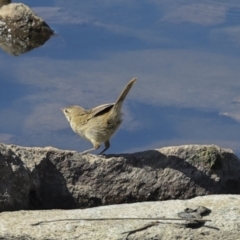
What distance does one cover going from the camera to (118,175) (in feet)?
22.3

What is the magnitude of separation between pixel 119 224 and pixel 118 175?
1.09m

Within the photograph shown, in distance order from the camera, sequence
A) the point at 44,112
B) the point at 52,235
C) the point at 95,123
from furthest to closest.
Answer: the point at 44,112
the point at 95,123
the point at 52,235

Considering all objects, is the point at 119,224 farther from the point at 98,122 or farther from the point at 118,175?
the point at 98,122

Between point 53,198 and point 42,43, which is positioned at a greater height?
point 53,198

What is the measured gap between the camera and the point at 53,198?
659 cm

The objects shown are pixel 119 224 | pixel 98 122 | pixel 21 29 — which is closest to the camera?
pixel 119 224

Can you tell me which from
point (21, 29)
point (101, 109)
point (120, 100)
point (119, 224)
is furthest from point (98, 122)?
point (21, 29)

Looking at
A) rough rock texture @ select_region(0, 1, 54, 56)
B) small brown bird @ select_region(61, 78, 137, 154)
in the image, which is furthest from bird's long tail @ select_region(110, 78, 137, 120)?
rough rock texture @ select_region(0, 1, 54, 56)

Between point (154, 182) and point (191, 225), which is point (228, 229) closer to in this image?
point (191, 225)

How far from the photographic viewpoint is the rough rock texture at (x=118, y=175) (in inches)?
256

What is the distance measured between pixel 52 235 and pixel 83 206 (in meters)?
1.05

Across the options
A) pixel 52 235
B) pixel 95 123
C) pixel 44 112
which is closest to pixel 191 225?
pixel 52 235

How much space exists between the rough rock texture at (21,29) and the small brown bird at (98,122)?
15.1 ft

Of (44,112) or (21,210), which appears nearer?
(21,210)
